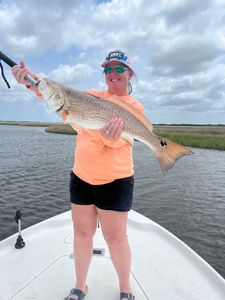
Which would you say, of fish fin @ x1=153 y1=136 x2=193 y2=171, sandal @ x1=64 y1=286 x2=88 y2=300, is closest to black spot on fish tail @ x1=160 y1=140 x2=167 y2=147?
fish fin @ x1=153 y1=136 x2=193 y2=171

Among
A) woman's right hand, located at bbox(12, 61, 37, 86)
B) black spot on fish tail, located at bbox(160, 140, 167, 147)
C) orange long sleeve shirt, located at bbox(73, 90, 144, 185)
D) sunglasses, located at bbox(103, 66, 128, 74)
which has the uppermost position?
sunglasses, located at bbox(103, 66, 128, 74)

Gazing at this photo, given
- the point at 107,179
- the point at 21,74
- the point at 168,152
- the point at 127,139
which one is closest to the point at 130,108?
the point at 127,139

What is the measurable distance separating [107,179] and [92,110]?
75 centimetres

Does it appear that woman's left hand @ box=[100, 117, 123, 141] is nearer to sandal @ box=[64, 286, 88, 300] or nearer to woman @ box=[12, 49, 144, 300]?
woman @ box=[12, 49, 144, 300]

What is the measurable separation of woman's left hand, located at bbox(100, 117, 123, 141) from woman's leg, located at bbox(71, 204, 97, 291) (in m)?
0.85

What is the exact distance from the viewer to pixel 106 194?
3146 millimetres

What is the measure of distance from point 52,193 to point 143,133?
38.2 ft

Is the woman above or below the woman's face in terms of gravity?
below

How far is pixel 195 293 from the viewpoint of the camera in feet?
12.1

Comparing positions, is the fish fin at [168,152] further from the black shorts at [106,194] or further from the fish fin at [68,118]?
the fish fin at [68,118]

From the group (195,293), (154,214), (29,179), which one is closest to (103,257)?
(195,293)

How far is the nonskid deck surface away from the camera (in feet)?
11.9

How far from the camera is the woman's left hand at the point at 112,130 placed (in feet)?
9.62

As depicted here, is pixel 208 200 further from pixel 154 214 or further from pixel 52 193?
pixel 52 193
